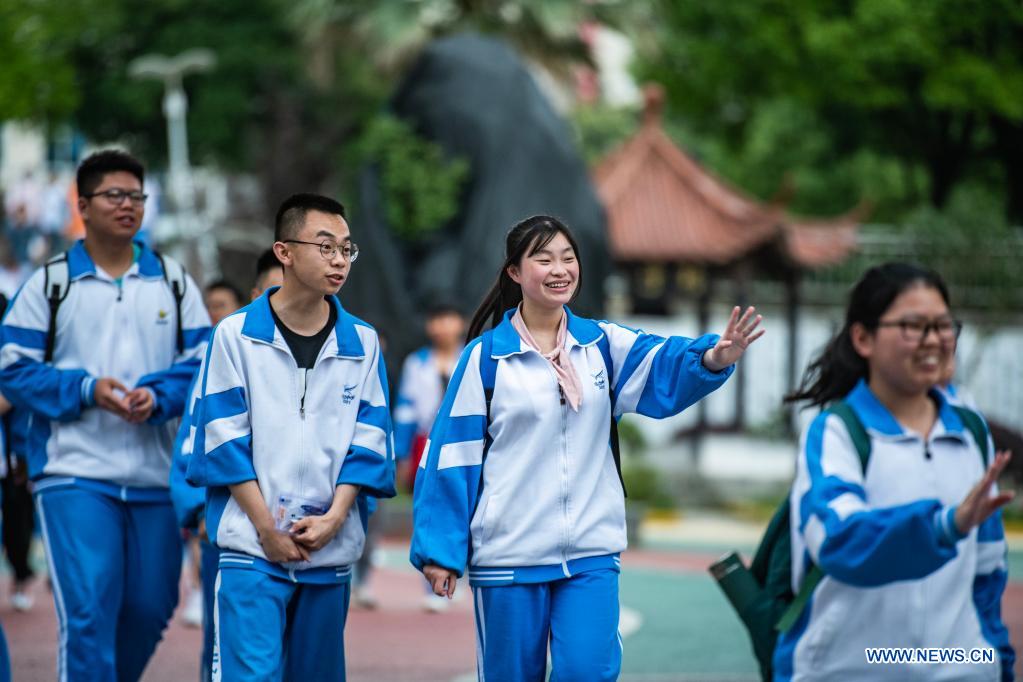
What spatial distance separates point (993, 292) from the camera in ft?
65.1

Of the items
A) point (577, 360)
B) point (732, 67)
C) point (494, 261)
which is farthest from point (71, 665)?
point (732, 67)

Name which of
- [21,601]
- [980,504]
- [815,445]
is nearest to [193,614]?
[21,601]

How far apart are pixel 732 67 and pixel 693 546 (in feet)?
46.4

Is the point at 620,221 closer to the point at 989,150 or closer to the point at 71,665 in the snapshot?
the point at 989,150

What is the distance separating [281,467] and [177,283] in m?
1.58

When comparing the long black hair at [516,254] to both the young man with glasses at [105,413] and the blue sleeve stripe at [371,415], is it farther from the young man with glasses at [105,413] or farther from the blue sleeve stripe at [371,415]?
the young man with glasses at [105,413]

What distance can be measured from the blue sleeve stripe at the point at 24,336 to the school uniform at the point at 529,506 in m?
1.87

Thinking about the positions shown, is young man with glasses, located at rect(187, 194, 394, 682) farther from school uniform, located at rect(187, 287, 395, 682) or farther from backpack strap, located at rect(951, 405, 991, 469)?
backpack strap, located at rect(951, 405, 991, 469)

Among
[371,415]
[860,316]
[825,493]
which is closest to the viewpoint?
[825,493]

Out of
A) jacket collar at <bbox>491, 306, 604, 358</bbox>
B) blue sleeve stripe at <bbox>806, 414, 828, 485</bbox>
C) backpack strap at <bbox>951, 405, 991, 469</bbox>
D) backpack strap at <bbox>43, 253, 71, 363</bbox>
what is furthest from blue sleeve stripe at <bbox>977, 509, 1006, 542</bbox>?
backpack strap at <bbox>43, 253, 71, 363</bbox>

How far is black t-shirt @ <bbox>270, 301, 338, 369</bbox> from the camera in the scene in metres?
5.20

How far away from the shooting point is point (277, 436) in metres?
5.12

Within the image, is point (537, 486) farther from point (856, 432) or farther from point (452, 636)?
point (452, 636)

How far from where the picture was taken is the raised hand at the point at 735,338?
4.93 metres
